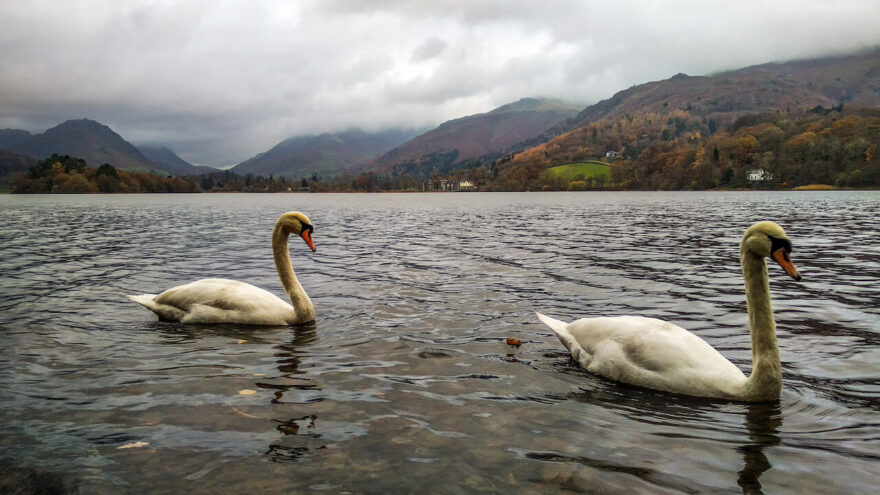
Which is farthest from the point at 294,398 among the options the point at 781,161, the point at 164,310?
the point at 781,161

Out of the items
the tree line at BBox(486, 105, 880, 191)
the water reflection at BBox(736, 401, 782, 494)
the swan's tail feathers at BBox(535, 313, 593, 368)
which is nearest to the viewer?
the water reflection at BBox(736, 401, 782, 494)

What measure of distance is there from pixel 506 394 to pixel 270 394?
Answer: 9.72 ft

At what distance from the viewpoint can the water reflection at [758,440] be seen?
467 cm

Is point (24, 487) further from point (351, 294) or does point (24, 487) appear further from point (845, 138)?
point (845, 138)

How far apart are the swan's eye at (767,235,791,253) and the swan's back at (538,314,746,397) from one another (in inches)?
59.7

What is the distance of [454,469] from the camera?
15.6 feet

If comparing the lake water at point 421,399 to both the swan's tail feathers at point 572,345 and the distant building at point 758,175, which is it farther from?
the distant building at point 758,175

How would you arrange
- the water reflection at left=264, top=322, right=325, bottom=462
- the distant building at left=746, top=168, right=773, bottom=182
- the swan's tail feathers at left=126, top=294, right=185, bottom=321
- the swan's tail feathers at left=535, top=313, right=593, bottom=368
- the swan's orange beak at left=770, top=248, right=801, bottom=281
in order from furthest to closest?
the distant building at left=746, top=168, right=773, bottom=182, the swan's tail feathers at left=126, top=294, right=185, bottom=321, the swan's tail feathers at left=535, top=313, right=593, bottom=368, the swan's orange beak at left=770, top=248, right=801, bottom=281, the water reflection at left=264, top=322, right=325, bottom=462

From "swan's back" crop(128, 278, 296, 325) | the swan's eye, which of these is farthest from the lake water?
the swan's eye

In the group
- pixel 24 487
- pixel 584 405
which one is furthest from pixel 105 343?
pixel 584 405

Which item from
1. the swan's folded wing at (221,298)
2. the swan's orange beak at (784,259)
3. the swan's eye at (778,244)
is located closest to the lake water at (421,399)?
the swan's folded wing at (221,298)

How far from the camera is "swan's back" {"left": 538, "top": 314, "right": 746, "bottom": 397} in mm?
6574

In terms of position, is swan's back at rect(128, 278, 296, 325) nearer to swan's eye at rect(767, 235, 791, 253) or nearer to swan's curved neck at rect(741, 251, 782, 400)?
swan's curved neck at rect(741, 251, 782, 400)

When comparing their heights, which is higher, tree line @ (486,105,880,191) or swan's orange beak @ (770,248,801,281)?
tree line @ (486,105,880,191)
